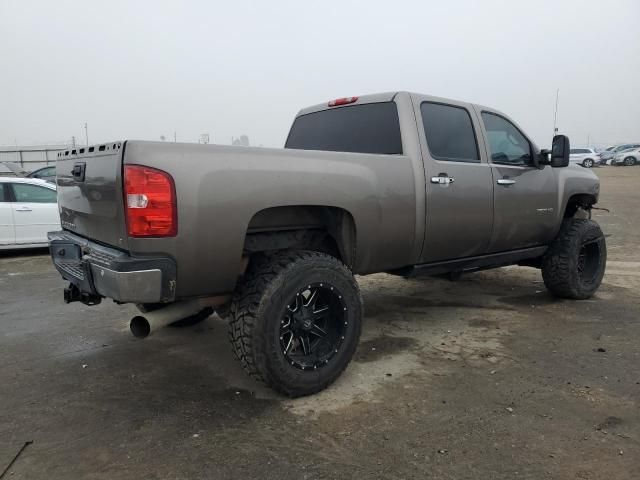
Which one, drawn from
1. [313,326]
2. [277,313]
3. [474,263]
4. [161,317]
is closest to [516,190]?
[474,263]

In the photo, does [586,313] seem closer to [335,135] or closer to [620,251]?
[335,135]

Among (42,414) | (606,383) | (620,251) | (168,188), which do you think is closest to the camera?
(168,188)

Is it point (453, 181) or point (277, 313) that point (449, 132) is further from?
point (277, 313)

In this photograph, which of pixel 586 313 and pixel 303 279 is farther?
pixel 586 313

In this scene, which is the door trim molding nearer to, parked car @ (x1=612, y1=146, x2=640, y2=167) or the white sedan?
the white sedan

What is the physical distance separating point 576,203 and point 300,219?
3.78 meters

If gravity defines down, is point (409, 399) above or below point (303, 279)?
below

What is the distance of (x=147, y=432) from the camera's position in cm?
281

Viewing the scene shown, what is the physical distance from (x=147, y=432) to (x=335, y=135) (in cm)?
286

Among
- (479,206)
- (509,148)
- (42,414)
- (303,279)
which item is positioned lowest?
(42,414)

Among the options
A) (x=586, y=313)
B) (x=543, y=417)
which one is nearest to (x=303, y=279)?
(x=543, y=417)

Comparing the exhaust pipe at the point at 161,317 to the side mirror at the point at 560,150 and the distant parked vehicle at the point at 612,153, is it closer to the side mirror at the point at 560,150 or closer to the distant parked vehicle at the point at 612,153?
the side mirror at the point at 560,150

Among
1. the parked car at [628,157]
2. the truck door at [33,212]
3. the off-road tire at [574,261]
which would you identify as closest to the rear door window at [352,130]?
the off-road tire at [574,261]

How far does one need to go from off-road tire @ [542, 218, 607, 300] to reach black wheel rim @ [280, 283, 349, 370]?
10.0ft
